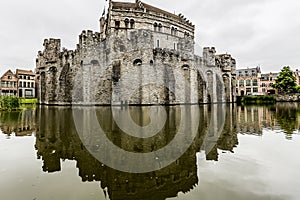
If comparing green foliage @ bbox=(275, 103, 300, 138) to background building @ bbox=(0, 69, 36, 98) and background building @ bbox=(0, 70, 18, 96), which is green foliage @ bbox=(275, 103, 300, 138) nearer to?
background building @ bbox=(0, 69, 36, 98)

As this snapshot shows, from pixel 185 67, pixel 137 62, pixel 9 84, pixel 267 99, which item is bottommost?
pixel 267 99

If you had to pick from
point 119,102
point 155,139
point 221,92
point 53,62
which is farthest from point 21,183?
point 221,92

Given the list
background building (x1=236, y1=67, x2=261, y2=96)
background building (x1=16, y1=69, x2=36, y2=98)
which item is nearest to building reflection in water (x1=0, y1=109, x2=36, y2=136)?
background building (x1=16, y1=69, x2=36, y2=98)

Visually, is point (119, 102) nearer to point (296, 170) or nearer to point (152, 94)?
point (152, 94)

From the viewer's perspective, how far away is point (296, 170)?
3.83 meters

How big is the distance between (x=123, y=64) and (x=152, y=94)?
4542 mm

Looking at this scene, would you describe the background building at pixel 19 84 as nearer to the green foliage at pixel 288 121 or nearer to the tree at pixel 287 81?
the green foliage at pixel 288 121

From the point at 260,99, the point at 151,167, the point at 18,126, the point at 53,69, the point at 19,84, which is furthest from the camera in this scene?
the point at 19,84

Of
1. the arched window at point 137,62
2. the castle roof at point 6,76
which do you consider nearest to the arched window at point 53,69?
the arched window at point 137,62

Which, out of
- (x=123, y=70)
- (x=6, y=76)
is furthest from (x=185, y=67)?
(x=6, y=76)

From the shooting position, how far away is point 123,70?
21.6m

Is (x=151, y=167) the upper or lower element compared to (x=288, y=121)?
lower

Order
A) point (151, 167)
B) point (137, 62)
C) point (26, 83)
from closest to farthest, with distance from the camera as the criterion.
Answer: point (151, 167), point (137, 62), point (26, 83)

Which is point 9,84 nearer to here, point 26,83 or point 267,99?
point 26,83
